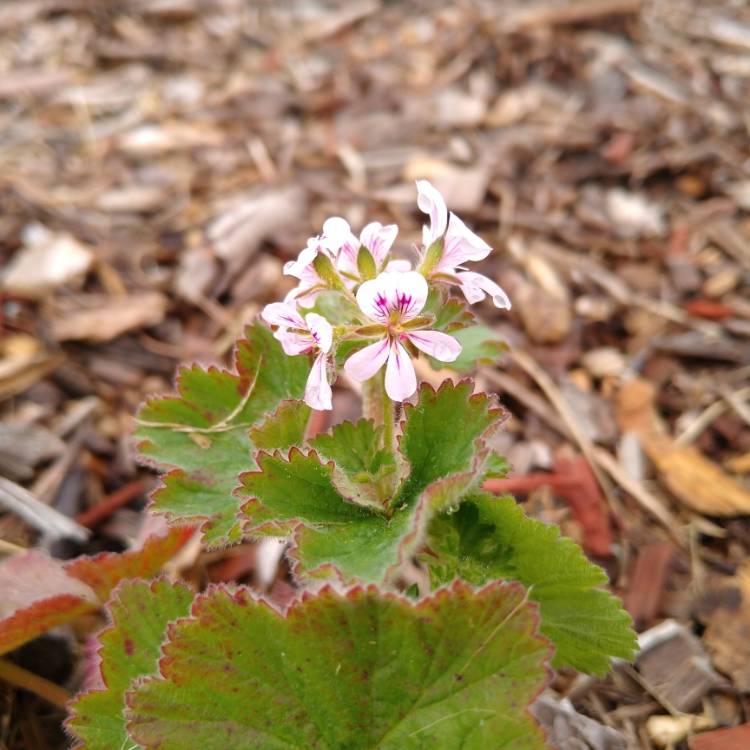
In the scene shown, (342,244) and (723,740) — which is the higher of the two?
(342,244)

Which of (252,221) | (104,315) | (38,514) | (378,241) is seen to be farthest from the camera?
(252,221)

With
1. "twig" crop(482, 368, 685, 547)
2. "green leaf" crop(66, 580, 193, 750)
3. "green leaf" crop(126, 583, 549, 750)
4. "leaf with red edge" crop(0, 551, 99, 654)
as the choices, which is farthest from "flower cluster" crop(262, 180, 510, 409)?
"twig" crop(482, 368, 685, 547)

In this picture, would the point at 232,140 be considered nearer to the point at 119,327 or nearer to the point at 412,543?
the point at 119,327

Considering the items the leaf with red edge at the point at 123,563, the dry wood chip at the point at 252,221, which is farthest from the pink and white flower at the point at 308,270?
the dry wood chip at the point at 252,221

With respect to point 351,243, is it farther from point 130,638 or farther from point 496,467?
point 130,638

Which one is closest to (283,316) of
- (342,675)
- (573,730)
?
(342,675)

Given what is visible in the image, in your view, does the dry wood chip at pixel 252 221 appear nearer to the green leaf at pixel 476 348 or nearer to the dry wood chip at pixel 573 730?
the green leaf at pixel 476 348
